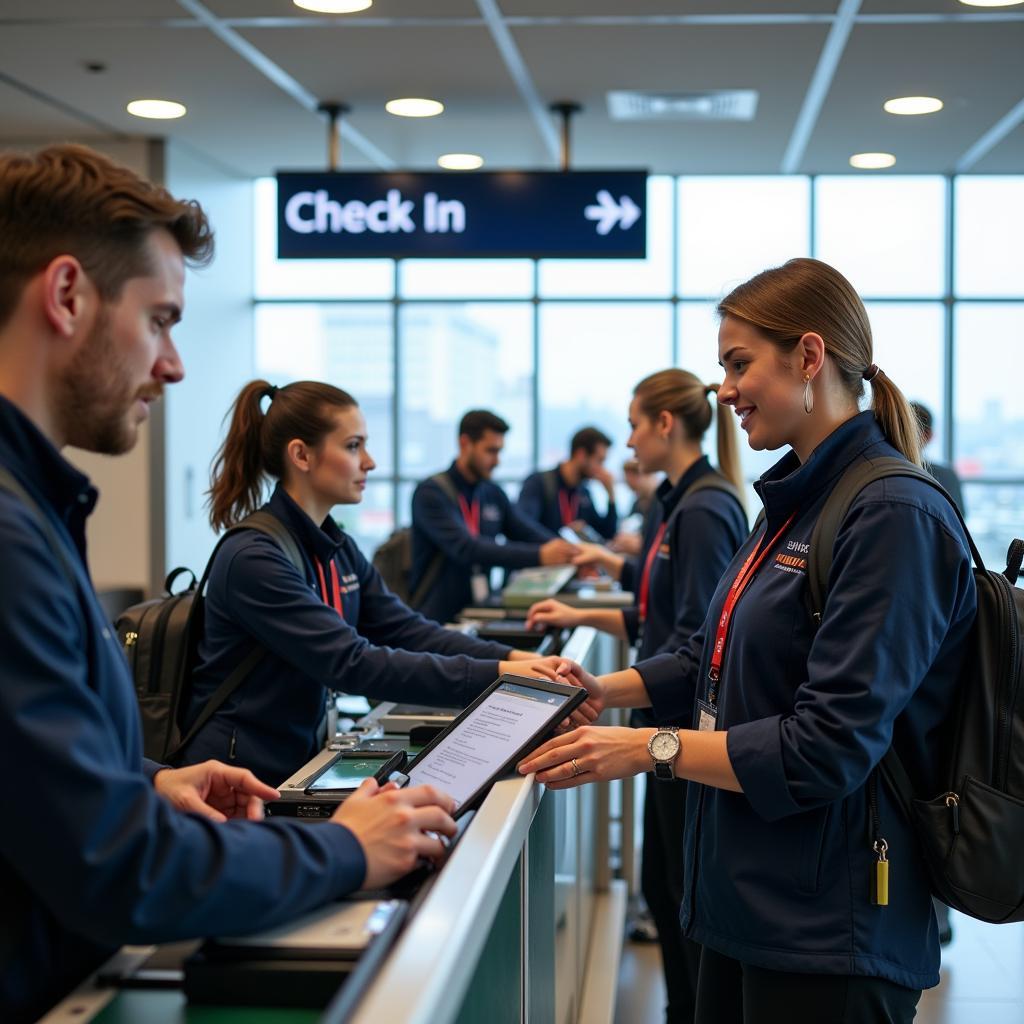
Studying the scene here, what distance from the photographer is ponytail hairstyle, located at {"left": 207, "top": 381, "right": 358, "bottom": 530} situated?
2.81m

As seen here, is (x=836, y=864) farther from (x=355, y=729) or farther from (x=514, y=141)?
(x=514, y=141)

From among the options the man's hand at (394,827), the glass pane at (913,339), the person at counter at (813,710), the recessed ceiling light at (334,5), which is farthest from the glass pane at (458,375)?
the man's hand at (394,827)

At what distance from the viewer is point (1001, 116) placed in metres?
6.25

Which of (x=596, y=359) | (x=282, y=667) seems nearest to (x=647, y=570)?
(x=282, y=667)

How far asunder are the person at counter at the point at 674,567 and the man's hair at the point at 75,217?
1931 mm

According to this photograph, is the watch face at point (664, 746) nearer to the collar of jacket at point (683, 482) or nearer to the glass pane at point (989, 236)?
the collar of jacket at point (683, 482)

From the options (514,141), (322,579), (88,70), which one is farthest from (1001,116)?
(322,579)

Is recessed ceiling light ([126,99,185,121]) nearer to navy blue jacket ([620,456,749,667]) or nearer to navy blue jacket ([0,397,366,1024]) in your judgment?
navy blue jacket ([620,456,749,667])

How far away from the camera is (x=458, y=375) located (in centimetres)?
916

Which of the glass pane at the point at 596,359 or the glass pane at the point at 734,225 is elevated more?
the glass pane at the point at 734,225

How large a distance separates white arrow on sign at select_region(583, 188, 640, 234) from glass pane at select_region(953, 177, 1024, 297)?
4.31 meters

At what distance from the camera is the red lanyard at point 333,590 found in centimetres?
272

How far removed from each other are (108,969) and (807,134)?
20.7 feet

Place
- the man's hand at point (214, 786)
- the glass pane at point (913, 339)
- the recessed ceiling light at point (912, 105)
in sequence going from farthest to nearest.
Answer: the glass pane at point (913, 339) → the recessed ceiling light at point (912, 105) → the man's hand at point (214, 786)
